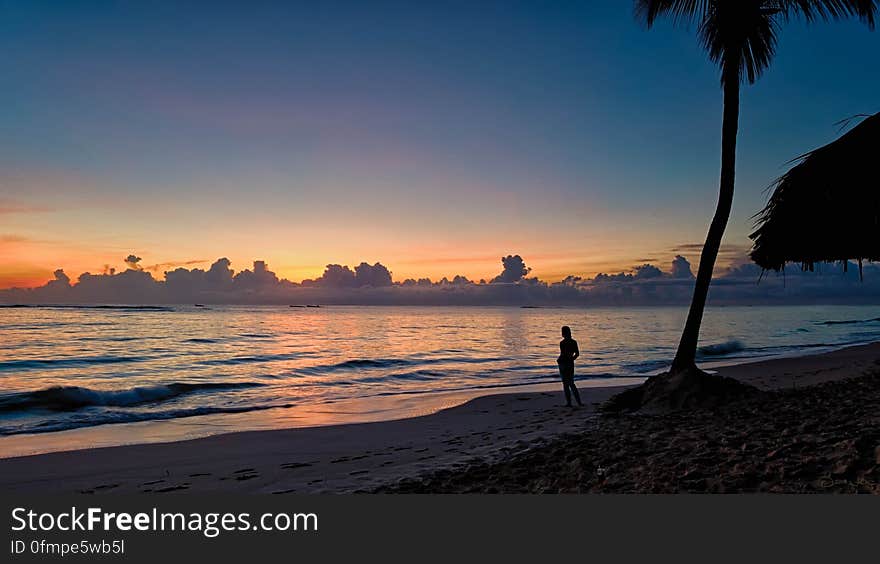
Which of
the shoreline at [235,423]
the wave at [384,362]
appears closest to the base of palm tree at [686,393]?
the shoreline at [235,423]

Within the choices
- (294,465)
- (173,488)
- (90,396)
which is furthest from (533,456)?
(90,396)

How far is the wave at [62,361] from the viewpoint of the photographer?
2744cm

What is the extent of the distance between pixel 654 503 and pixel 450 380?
66.3ft

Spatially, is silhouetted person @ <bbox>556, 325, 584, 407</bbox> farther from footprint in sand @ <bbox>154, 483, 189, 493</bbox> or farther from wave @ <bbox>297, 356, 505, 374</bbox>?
wave @ <bbox>297, 356, 505, 374</bbox>

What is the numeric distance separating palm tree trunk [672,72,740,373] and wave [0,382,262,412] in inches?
653

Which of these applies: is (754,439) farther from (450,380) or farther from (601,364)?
(601,364)

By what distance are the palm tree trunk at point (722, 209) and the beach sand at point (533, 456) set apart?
162 cm

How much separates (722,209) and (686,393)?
3.84m

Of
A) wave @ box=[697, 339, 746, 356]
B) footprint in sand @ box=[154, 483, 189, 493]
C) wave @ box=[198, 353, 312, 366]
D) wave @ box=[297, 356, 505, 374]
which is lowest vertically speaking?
wave @ box=[697, 339, 746, 356]

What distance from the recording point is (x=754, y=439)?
21.9ft

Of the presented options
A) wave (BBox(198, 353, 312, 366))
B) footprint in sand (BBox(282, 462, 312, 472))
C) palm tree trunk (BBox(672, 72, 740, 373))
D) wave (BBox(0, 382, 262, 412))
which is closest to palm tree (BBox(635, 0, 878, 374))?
palm tree trunk (BBox(672, 72, 740, 373))

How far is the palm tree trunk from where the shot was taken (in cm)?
1122

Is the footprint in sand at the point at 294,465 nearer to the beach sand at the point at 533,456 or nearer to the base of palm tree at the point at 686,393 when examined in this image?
the beach sand at the point at 533,456

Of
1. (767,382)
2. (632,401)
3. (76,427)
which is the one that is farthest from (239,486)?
(767,382)
